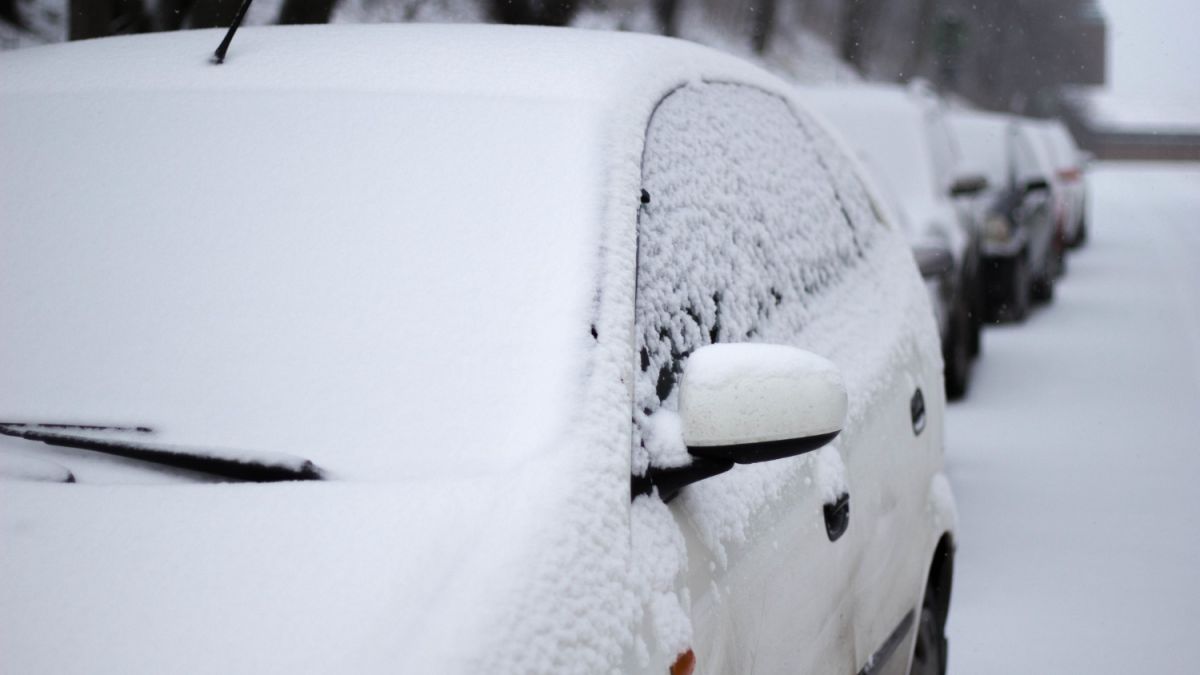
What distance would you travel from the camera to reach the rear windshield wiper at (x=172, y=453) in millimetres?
1880

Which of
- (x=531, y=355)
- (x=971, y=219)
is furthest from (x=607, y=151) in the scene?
(x=971, y=219)

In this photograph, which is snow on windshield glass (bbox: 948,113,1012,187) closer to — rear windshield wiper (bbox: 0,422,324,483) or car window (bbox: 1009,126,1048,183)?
car window (bbox: 1009,126,1048,183)

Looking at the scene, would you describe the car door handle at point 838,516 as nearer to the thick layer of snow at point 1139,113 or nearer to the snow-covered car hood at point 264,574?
the snow-covered car hood at point 264,574

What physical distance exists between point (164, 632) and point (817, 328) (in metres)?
1.69

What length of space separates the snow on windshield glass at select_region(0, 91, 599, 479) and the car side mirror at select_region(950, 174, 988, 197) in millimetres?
7545

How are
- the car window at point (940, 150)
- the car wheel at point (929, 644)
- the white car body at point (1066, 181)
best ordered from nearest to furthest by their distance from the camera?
1. the car wheel at point (929, 644)
2. the car window at point (940, 150)
3. the white car body at point (1066, 181)

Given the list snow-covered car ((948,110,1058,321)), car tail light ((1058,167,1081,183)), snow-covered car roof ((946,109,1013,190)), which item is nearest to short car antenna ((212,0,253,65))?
snow-covered car ((948,110,1058,321))

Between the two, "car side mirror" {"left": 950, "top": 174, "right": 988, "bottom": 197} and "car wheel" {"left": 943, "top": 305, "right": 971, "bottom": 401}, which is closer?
"car wheel" {"left": 943, "top": 305, "right": 971, "bottom": 401}

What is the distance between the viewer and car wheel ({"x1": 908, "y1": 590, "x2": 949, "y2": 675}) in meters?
3.38

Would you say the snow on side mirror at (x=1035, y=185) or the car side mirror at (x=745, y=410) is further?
the snow on side mirror at (x=1035, y=185)

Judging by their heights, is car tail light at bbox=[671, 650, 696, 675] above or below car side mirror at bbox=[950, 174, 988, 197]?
above

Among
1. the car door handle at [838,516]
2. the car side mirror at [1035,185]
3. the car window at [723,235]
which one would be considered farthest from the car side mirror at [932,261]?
the car side mirror at [1035,185]

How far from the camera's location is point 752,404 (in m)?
1.94

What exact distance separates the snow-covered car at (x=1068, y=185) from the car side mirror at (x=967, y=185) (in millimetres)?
9258
